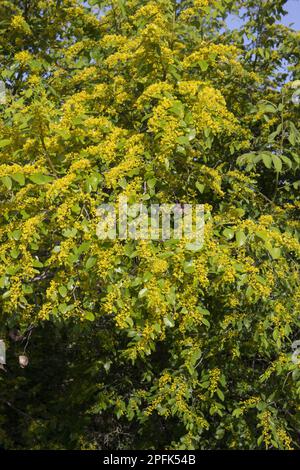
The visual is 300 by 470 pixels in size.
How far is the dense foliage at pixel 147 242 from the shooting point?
7.25 ft

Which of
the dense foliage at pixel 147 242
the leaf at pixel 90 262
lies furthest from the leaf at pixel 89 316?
the leaf at pixel 90 262

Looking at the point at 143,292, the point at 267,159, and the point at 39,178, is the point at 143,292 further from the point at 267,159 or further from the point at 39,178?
the point at 267,159

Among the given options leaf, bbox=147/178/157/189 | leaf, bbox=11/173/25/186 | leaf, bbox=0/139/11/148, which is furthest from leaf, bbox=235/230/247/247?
leaf, bbox=0/139/11/148

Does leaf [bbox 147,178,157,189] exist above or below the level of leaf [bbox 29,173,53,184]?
below

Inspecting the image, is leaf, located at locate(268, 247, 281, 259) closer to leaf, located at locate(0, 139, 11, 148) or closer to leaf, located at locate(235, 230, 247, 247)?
leaf, located at locate(235, 230, 247, 247)

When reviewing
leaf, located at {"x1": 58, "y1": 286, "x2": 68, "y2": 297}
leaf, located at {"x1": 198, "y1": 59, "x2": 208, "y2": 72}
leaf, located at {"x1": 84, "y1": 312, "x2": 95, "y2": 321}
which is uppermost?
leaf, located at {"x1": 198, "y1": 59, "x2": 208, "y2": 72}

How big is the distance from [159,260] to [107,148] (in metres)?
0.58

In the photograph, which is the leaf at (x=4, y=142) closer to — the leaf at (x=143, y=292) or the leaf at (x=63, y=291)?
the leaf at (x=63, y=291)

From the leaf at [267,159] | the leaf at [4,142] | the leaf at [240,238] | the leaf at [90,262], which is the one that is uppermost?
the leaf at [4,142]

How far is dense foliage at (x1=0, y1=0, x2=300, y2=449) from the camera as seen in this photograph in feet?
7.25

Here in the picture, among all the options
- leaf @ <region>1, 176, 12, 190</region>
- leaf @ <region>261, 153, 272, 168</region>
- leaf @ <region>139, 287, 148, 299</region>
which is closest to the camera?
leaf @ <region>139, 287, 148, 299</region>

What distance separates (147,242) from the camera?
2094 mm

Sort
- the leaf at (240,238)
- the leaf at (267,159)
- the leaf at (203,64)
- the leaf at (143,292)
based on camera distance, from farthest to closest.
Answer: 1. the leaf at (203,64)
2. the leaf at (267,159)
3. the leaf at (240,238)
4. the leaf at (143,292)

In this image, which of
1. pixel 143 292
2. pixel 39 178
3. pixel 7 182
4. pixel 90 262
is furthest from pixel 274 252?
pixel 7 182
